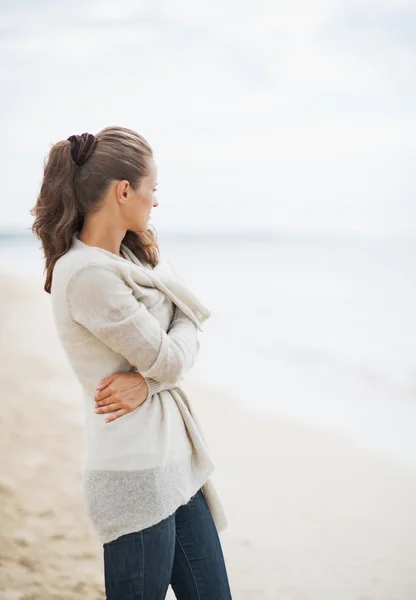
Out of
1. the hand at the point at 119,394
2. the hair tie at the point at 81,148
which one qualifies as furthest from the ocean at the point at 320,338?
the hair tie at the point at 81,148

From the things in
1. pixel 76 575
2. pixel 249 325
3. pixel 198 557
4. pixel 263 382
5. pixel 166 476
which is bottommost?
pixel 249 325

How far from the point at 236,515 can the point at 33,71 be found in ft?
18.0

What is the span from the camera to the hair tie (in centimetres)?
119

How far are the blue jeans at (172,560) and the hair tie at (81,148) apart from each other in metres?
0.69

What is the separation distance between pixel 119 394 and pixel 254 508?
2.25 metres

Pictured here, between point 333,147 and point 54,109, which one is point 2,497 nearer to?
point 54,109

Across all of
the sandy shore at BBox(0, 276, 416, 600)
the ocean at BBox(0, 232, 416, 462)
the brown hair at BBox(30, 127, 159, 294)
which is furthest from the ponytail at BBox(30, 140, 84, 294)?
the ocean at BBox(0, 232, 416, 462)

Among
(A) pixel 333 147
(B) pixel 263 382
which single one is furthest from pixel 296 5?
(A) pixel 333 147

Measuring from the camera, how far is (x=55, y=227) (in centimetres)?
122

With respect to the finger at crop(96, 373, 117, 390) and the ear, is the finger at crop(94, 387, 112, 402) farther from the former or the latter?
the ear

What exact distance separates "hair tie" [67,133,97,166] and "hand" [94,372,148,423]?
1.33 ft

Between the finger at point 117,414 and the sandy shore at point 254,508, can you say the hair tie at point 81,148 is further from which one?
the sandy shore at point 254,508

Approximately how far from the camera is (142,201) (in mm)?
1226

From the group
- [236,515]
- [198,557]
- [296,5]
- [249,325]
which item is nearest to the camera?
[198,557]
